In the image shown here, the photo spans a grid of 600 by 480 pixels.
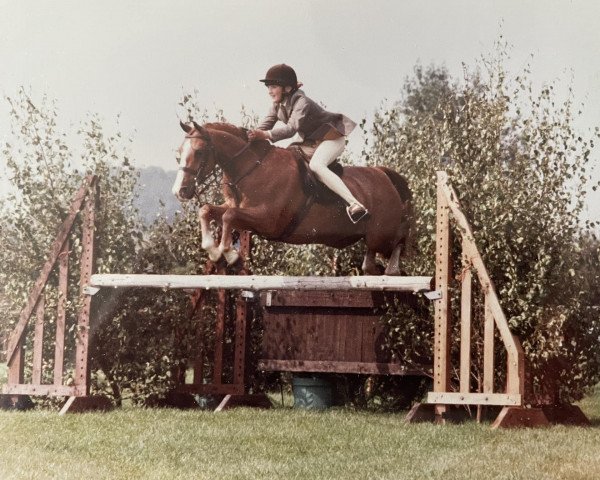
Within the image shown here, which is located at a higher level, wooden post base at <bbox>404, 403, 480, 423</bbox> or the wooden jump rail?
the wooden jump rail

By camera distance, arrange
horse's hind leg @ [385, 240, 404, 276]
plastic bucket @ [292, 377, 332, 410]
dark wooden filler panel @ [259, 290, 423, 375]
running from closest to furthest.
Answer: horse's hind leg @ [385, 240, 404, 276], dark wooden filler panel @ [259, 290, 423, 375], plastic bucket @ [292, 377, 332, 410]

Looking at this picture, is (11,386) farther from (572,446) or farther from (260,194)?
(572,446)

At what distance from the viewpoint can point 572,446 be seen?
20.1ft

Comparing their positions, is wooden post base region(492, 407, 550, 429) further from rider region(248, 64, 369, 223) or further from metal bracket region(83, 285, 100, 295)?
metal bracket region(83, 285, 100, 295)

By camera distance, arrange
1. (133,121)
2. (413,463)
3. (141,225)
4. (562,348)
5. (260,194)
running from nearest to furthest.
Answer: (413,463), (260,194), (133,121), (562,348), (141,225)

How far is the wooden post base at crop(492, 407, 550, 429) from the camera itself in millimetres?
6949

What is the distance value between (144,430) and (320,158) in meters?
2.18

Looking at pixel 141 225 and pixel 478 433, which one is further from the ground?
pixel 141 225

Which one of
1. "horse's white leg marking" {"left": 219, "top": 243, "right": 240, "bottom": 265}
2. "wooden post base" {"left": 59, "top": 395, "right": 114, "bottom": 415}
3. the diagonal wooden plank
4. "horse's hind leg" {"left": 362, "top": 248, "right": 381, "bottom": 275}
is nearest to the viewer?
"horse's white leg marking" {"left": 219, "top": 243, "right": 240, "bottom": 265}

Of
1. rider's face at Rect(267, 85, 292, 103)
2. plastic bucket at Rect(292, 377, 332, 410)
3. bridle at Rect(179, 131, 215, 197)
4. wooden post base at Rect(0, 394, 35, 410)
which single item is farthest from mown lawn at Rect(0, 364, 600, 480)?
rider's face at Rect(267, 85, 292, 103)

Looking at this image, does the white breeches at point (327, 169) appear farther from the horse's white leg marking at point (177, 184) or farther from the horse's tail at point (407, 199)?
the horse's white leg marking at point (177, 184)

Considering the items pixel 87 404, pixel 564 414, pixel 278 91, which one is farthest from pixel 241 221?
pixel 564 414

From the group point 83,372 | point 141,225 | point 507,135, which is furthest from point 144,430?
point 507,135

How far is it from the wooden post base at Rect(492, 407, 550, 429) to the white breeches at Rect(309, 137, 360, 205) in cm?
184
